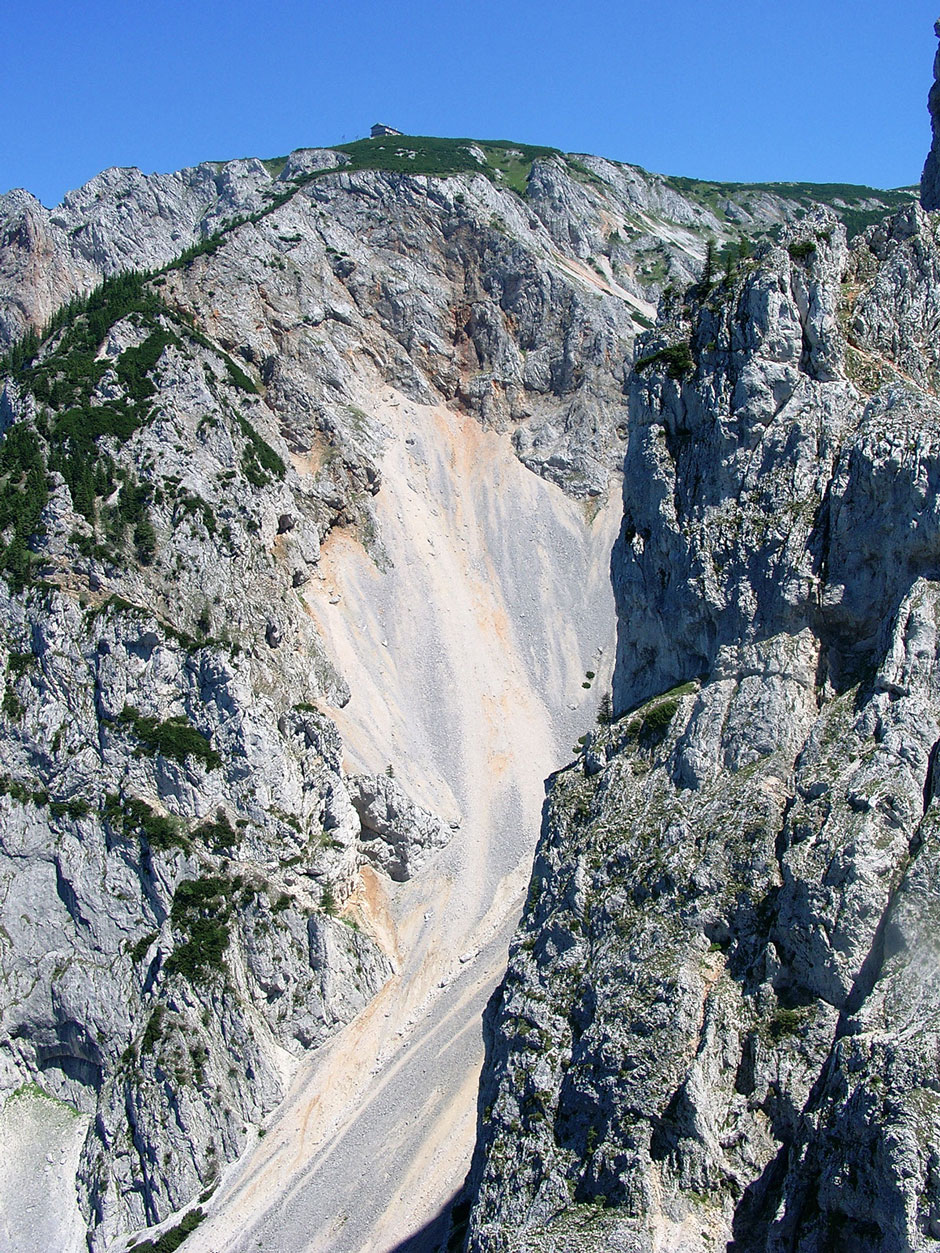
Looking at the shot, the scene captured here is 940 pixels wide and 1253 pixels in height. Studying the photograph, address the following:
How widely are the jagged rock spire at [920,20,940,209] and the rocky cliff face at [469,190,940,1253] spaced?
1397cm

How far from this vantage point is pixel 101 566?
209ft

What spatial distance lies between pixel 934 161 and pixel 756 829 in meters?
38.3

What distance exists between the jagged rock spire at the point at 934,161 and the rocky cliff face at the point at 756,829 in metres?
14.0

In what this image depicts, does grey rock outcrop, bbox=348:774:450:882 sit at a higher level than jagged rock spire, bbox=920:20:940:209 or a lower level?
lower

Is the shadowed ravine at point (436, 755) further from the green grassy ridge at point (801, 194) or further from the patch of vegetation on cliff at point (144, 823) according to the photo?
the green grassy ridge at point (801, 194)

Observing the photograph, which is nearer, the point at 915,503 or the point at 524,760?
the point at 915,503

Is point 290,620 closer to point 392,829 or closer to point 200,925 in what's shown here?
point 392,829

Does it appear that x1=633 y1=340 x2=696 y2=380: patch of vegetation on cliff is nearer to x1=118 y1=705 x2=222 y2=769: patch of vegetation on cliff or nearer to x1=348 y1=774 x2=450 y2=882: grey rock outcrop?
x1=118 y1=705 x2=222 y2=769: patch of vegetation on cliff

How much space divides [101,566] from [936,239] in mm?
49873

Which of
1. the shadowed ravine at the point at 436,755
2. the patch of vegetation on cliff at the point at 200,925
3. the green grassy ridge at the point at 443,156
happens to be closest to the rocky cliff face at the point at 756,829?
the shadowed ravine at the point at 436,755

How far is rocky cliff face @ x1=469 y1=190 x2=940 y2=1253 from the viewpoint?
71.1ft

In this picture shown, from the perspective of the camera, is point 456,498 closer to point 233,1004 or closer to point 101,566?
point 101,566

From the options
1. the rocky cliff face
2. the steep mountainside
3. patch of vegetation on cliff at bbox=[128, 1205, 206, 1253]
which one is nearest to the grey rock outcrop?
the steep mountainside

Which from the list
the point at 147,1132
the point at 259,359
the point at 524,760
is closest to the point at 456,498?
the point at 259,359
